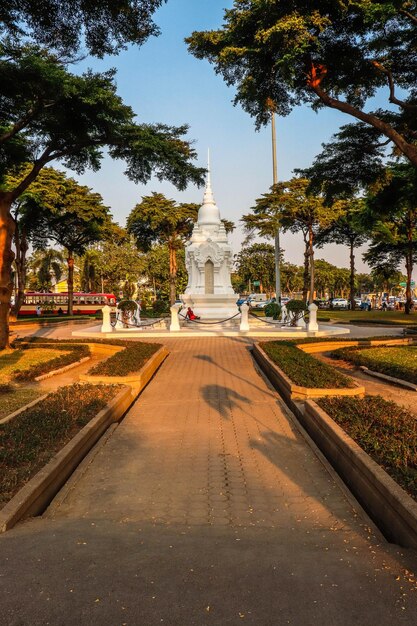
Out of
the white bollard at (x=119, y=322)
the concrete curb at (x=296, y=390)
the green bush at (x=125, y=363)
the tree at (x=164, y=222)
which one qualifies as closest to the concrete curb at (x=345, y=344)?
the concrete curb at (x=296, y=390)

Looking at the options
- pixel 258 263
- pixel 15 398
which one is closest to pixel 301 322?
pixel 15 398

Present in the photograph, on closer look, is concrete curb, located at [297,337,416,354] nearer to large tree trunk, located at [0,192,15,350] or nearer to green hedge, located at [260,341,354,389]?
green hedge, located at [260,341,354,389]

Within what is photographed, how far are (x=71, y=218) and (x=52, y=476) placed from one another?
37.5 m

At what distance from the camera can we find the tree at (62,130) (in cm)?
1364

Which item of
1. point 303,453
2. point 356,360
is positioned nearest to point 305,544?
point 303,453

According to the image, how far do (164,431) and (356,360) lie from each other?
7.79 m

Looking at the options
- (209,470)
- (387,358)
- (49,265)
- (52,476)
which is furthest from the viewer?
(49,265)

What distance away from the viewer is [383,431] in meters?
5.93

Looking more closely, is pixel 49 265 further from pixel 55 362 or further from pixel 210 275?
pixel 55 362

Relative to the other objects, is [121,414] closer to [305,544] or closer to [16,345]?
[305,544]

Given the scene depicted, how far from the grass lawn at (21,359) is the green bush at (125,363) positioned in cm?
234

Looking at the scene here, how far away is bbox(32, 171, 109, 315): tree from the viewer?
37750 millimetres

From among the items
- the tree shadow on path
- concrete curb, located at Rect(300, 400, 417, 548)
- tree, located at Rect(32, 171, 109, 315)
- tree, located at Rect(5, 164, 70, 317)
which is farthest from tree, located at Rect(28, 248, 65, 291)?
concrete curb, located at Rect(300, 400, 417, 548)

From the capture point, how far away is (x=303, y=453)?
250 inches
